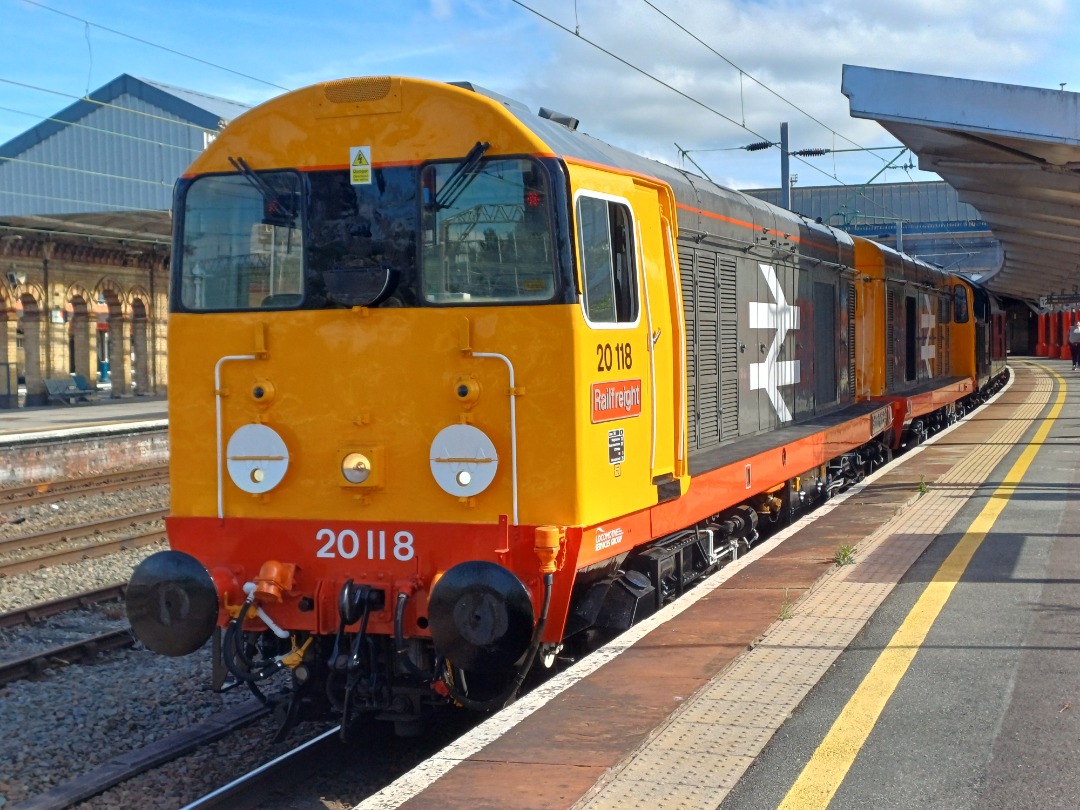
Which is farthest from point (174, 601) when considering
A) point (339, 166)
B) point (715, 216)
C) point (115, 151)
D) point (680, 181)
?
point (115, 151)

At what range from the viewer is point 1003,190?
591 inches

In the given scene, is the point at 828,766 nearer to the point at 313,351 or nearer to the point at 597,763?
the point at 597,763

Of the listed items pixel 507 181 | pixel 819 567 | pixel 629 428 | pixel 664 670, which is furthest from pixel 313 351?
pixel 819 567

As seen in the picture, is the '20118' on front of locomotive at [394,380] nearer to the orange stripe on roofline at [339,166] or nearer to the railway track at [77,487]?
the orange stripe on roofline at [339,166]

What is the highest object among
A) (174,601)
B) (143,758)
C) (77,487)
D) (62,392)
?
(62,392)

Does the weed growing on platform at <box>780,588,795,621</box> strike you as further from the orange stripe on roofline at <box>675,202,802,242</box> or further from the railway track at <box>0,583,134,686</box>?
the railway track at <box>0,583,134,686</box>

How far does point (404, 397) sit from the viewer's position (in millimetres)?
5750

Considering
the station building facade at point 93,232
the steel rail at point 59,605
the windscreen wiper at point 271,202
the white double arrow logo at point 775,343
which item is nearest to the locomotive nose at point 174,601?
the windscreen wiper at point 271,202

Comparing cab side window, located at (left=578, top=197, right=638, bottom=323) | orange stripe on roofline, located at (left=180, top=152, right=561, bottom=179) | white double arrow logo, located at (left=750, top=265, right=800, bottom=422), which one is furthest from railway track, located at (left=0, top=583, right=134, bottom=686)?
white double arrow logo, located at (left=750, top=265, right=800, bottom=422)

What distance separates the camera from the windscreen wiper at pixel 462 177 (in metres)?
5.62

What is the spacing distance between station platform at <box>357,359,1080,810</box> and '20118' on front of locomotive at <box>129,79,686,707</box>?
0.68 metres

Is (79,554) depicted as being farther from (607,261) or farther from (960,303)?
(960,303)

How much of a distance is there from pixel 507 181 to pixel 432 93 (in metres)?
0.62

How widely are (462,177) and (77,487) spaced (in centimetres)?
1395
